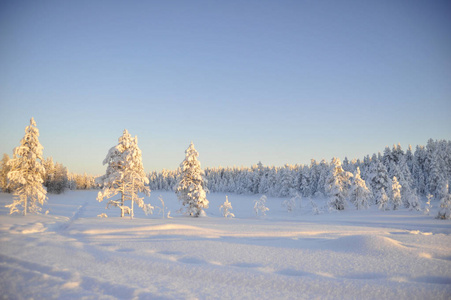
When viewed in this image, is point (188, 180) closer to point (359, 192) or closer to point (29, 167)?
point (29, 167)

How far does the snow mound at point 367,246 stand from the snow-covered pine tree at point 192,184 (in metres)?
20.9

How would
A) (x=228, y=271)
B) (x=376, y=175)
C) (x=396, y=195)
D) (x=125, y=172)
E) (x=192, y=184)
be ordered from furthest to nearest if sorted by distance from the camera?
(x=376, y=175)
(x=396, y=195)
(x=192, y=184)
(x=125, y=172)
(x=228, y=271)

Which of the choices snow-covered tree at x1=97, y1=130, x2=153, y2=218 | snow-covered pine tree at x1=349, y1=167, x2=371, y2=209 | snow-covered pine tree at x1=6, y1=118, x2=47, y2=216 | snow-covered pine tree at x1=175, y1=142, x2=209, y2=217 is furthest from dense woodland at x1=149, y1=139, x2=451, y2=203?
snow-covered pine tree at x1=6, y1=118, x2=47, y2=216

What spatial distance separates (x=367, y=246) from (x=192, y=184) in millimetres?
22625

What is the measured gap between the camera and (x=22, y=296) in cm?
568

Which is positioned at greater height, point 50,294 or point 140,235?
point 50,294

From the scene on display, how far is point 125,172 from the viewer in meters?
26.4

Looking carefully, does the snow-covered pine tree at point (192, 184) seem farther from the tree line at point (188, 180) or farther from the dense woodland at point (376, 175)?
the dense woodland at point (376, 175)

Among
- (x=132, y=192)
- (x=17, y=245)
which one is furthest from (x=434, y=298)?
(x=132, y=192)

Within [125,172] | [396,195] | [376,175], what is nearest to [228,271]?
[125,172]

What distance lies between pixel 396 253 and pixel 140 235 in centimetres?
1261

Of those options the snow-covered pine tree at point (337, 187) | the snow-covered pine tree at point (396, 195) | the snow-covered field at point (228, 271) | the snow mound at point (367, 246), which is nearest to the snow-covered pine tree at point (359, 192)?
the snow-covered pine tree at point (337, 187)

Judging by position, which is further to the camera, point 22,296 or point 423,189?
point 423,189

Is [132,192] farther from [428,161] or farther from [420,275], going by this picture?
[428,161]
